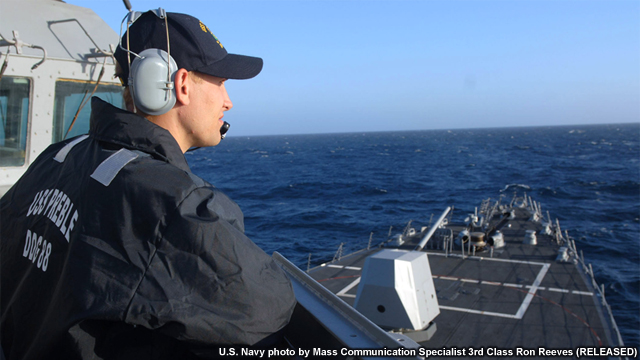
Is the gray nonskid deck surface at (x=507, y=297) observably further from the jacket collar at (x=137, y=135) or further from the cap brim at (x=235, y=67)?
the jacket collar at (x=137, y=135)

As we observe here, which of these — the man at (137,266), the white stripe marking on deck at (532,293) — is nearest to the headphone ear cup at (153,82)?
the man at (137,266)

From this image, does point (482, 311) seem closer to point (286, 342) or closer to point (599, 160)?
point (286, 342)

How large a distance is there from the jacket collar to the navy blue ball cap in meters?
0.30

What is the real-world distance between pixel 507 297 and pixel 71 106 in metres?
11.5

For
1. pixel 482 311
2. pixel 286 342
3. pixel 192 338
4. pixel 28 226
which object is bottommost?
pixel 482 311

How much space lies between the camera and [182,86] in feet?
5.27

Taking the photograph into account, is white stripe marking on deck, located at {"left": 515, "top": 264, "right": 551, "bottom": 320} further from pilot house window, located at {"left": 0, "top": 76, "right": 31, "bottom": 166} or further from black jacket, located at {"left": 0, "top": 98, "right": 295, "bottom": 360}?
black jacket, located at {"left": 0, "top": 98, "right": 295, "bottom": 360}

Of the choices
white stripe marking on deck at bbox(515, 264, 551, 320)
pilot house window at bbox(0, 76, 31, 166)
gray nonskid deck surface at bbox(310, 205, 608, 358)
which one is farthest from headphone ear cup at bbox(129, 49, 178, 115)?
white stripe marking on deck at bbox(515, 264, 551, 320)

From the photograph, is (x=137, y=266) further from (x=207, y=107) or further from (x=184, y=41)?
(x=184, y=41)

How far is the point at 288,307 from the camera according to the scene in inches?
54.5

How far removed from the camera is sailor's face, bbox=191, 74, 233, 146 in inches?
64.6

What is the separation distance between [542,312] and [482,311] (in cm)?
150

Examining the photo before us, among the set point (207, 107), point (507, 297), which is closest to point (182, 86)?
point (207, 107)

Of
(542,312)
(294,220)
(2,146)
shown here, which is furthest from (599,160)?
(2,146)
